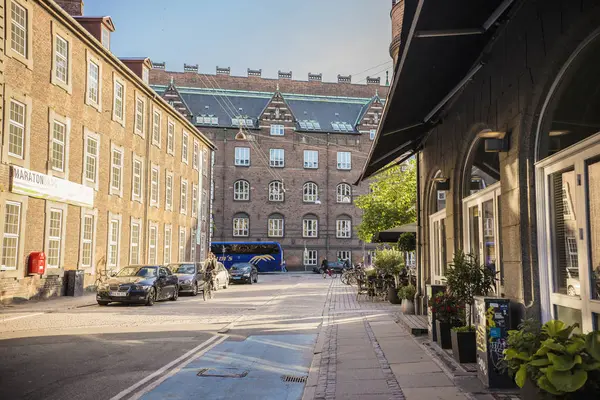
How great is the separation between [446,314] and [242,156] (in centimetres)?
5695

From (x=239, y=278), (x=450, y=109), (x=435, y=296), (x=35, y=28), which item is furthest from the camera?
(x=239, y=278)

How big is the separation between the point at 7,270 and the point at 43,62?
310 inches

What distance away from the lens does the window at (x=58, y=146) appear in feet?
73.6

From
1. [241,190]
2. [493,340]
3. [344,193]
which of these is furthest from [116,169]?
[344,193]

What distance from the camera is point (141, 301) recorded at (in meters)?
20.2

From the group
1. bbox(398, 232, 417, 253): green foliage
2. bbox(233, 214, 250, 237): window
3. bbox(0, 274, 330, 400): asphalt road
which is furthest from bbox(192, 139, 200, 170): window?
bbox(398, 232, 417, 253): green foliage

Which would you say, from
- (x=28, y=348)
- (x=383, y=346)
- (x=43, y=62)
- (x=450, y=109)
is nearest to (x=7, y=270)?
(x=43, y=62)

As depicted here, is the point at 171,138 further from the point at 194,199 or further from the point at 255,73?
the point at 255,73

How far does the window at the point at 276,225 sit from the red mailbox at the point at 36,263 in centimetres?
4482

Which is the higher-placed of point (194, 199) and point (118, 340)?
point (194, 199)

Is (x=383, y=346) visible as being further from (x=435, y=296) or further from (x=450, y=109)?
(x=450, y=109)

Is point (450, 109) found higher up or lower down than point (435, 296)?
higher up

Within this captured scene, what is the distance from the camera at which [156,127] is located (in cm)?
3434

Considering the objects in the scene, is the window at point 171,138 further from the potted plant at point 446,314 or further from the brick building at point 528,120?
the potted plant at point 446,314
